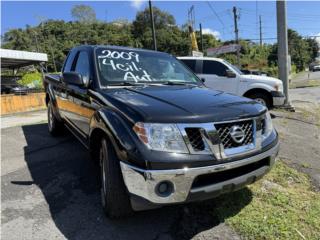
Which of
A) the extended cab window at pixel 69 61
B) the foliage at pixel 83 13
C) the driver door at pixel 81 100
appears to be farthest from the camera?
the foliage at pixel 83 13

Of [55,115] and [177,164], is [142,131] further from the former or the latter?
[55,115]

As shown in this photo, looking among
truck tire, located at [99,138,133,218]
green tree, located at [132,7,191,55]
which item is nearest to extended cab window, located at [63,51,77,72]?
truck tire, located at [99,138,133,218]

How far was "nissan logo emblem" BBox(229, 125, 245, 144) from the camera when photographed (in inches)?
105

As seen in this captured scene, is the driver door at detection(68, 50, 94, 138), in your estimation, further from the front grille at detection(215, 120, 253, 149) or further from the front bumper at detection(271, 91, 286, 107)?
the front bumper at detection(271, 91, 286, 107)

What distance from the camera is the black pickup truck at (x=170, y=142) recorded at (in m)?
2.46

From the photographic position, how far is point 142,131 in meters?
2.54

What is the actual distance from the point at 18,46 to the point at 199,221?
243 ft

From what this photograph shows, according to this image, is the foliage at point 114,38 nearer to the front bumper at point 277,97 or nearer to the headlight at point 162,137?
the front bumper at point 277,97

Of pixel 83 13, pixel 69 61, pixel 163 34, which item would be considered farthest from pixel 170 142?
pixel 83 13

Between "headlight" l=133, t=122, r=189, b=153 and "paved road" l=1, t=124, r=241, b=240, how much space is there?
97cm

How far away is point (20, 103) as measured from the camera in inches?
580

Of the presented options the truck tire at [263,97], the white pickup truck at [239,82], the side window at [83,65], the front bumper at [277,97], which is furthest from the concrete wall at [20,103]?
the front bumper at [277,97]

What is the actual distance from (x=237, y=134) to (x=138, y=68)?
75.8 inches

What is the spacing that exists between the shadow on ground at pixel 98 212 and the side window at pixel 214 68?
20.7ft
